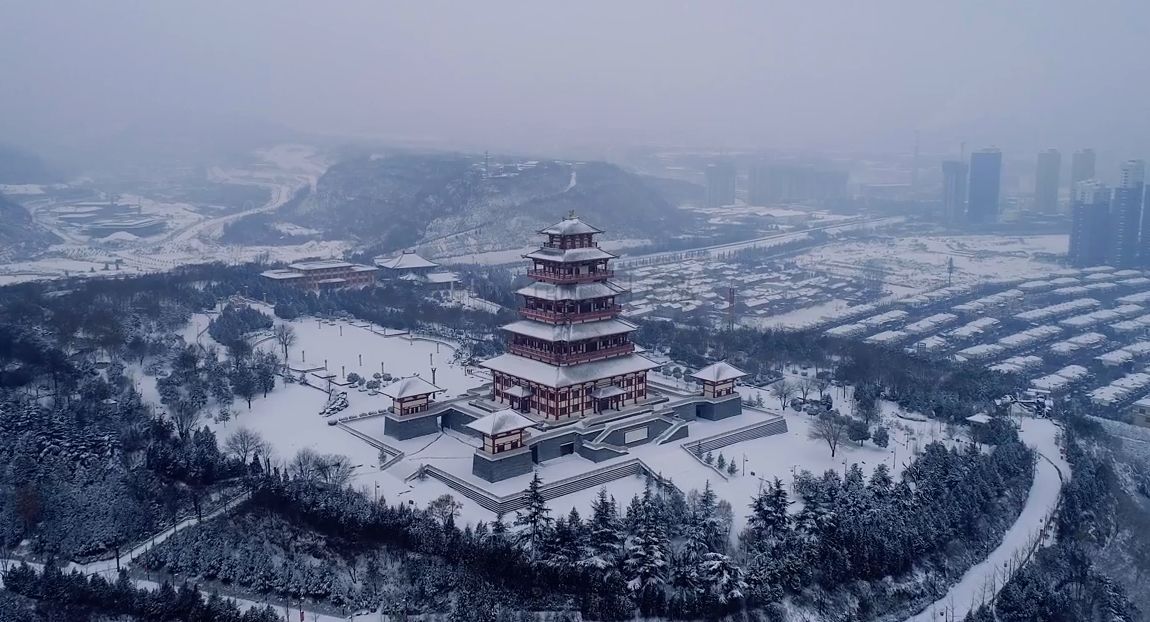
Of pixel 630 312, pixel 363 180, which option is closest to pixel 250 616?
pixel 630 312

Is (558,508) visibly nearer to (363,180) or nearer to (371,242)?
(371,242)

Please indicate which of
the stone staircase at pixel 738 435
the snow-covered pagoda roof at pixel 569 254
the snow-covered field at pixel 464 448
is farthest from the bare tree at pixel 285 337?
the stone staircase at pixel 738 435

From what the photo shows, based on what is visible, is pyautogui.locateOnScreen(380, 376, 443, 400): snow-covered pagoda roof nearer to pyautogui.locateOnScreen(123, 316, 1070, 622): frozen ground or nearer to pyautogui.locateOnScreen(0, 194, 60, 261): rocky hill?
pyautogui.locateOnScreen(123, 316, 1070, 622): frozen ground

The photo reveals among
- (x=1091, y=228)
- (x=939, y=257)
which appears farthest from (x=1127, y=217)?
(x=939, y=257)

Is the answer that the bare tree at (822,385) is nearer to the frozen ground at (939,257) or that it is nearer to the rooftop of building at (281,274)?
the frozen ground at (939,257)

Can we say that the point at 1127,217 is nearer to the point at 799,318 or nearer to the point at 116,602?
the point at 799,318

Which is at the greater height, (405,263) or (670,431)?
(405,263)
